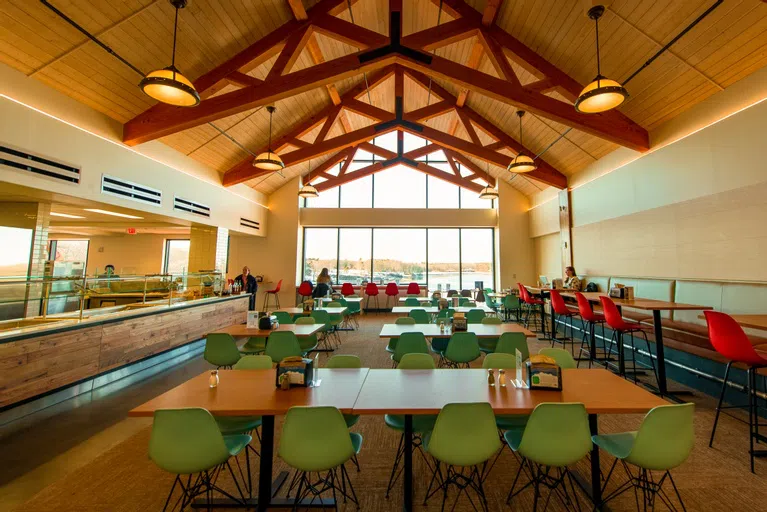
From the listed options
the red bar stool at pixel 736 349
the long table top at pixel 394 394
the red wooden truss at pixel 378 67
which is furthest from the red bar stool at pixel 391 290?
the red bar stool at pixel 736 349

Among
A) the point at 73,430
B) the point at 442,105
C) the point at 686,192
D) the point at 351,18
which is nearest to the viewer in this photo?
the point at 73,430

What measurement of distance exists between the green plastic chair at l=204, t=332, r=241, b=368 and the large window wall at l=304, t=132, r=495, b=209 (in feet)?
26.2

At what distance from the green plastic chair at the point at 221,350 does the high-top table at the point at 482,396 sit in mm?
2121

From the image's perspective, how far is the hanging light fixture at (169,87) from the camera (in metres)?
3.06

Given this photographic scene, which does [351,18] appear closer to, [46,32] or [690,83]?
[46,32]

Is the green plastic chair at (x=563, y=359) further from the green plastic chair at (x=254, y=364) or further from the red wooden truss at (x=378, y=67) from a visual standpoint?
the red wooden truss at (x=378, y=67)

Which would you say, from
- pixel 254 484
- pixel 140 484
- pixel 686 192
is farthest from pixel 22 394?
pixel 686 192

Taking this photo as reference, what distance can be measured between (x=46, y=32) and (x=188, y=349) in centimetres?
466

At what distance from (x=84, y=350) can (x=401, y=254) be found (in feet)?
29.4

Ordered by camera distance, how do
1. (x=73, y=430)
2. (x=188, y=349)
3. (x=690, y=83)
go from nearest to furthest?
(x=73, y=430) < (x=690, y=83) < (x=188, y=349)

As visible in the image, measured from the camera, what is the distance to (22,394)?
3033mm

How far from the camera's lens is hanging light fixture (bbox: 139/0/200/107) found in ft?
10.0

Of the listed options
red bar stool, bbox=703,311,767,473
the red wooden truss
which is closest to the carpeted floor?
red bar stool, bbox=703,311,767,473

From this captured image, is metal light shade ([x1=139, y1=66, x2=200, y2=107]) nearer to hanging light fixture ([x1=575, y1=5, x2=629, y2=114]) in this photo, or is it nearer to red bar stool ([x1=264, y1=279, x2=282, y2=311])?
hanging light fixture ([x1=575, y1=5, x2=629, y2=114])
